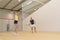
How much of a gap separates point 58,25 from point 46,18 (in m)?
1.70

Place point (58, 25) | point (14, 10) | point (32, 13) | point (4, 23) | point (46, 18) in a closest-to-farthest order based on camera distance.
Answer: point (58, 25) → point (46, 18) → point (32, 13) → point (4, 23) → point (14, 10)

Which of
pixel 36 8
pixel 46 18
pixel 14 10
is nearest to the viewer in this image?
pixel 46 18

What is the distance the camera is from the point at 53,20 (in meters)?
10.7

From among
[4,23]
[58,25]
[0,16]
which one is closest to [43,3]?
[58,25]

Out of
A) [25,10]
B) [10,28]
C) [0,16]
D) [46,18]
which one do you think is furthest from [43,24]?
[0,16]

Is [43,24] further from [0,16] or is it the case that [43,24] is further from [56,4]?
[0,16]

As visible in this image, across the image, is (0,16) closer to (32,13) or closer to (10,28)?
(10,28)

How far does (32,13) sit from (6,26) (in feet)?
16.7

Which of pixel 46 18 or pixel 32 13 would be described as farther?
pixel 32 13

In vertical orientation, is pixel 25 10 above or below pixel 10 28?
above

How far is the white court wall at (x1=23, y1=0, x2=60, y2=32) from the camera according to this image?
1036 cm

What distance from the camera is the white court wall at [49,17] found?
10360 millimetres

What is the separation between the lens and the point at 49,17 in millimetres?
11148

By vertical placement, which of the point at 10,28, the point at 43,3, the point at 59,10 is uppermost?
the point at 43,3
